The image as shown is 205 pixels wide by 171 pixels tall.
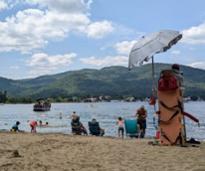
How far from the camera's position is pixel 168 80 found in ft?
54.0

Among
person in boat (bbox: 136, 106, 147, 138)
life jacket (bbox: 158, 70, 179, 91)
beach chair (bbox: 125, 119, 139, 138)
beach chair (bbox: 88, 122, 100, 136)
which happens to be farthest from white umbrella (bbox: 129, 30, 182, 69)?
beach chair (bbox: 88, 122, 100, 136)

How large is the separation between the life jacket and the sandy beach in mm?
2029

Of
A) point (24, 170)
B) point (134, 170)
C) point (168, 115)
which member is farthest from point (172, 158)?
point (24, 170)

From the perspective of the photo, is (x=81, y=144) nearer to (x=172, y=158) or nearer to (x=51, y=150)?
(x=51, y=150)

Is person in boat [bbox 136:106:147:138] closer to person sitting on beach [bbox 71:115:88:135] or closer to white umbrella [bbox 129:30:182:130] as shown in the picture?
person sitting on beach [bbox 71:115:88:135]

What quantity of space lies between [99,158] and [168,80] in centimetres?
440

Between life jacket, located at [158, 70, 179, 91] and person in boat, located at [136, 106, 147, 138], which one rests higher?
life jacket, located at [158, 70, 179, 91]

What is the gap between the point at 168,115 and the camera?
1670cm

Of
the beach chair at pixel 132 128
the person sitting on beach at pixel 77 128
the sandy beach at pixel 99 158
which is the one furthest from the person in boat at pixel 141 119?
the sandy beach at pixel 99 158

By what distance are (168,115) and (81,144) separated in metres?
3.25

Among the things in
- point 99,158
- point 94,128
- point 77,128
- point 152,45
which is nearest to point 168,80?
point 152,45

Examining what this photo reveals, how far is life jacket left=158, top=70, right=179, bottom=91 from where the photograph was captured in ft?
53.9

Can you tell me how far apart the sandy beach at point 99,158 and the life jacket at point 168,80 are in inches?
79.9

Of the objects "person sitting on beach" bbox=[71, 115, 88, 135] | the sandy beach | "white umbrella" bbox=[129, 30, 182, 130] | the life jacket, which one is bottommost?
the sandy beach
